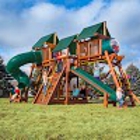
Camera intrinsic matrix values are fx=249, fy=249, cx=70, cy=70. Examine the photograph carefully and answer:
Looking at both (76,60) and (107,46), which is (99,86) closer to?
(107,46)

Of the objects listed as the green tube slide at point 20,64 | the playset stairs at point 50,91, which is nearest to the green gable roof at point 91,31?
the playset stairs at point 50,91

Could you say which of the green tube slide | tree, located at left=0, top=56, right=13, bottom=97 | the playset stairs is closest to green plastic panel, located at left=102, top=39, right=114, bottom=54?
the playset stairs

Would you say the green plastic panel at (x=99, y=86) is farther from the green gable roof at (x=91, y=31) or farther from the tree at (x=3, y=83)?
the tree at (x=3, y=83)

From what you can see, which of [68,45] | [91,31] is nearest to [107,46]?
[91,31]

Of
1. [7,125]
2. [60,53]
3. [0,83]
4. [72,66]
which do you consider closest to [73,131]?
[7,125]

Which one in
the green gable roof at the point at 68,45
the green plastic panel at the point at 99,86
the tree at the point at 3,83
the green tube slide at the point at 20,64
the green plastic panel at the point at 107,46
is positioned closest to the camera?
the green plastic panel at the point at 99,86

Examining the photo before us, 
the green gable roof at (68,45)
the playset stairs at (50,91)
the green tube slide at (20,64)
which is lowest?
the playset stairs at (50,91)

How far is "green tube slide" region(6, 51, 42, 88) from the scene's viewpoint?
62.2ft

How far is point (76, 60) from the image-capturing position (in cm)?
1689

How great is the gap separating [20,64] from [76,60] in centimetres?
492

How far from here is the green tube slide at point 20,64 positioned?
18953mm

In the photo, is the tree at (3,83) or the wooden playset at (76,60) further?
the tree at (3,83)

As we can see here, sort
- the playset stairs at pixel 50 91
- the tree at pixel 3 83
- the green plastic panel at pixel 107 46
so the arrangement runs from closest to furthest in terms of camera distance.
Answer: the green plastic panel at pixel 107 46, the playset stairs at pixel 50 91, the tree at pixel 3 83

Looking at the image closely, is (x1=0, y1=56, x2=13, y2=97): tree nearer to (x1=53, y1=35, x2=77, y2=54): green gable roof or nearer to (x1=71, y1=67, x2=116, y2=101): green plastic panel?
(x1=53, y1=35, x2=77, y2=54): green gable roof
